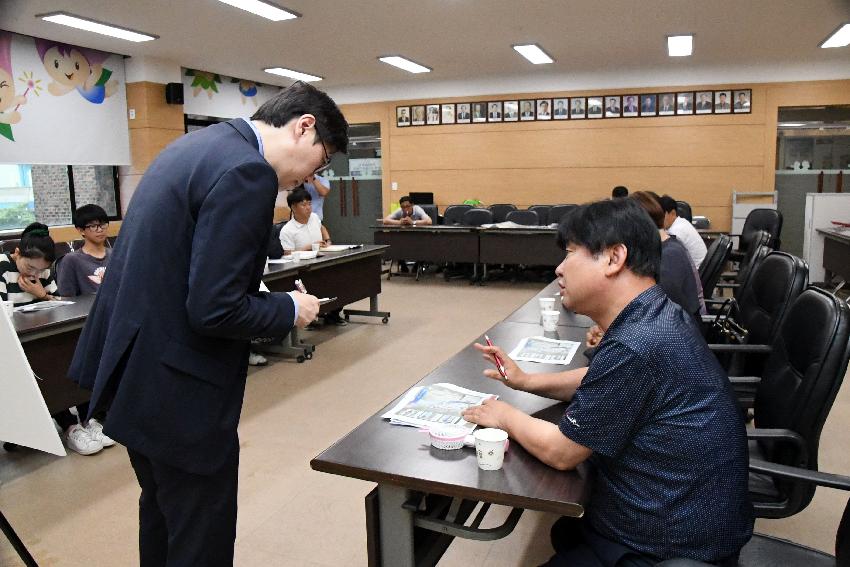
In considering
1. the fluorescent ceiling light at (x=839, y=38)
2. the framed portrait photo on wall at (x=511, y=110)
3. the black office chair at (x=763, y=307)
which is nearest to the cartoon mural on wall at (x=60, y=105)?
the framed portrait photo on wall at (x=511, y=110)

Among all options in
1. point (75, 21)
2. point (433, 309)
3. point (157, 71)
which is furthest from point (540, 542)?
point (157, 71)

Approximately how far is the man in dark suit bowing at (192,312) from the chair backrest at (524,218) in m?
7.20

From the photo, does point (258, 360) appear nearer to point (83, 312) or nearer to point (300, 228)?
point (300, 228)

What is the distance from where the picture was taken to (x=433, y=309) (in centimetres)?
671

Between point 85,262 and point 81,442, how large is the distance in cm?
110

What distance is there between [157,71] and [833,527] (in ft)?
28.2

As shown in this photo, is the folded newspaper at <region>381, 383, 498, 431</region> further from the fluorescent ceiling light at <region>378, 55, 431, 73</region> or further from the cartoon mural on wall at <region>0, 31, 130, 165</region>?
the fluorescent ceiling light at <region>378, 55, 431, 73</region>

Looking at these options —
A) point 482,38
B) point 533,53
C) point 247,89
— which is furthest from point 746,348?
point 247,89

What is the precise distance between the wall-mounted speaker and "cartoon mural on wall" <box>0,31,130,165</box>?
53 centimetres

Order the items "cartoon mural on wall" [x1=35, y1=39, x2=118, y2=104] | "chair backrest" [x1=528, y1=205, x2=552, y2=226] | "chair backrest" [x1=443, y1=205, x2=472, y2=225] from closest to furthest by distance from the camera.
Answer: "cartoon mural on wall" [x1=35, y1=39, x2=118, y2=104] < "chair backrest" [x1=528, y1=205, x2=552, y2=226] < "chair backrest" [x1=443, y1=205, x2=472, y2=225]

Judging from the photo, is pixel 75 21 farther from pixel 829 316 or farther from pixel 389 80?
pixel 829 316

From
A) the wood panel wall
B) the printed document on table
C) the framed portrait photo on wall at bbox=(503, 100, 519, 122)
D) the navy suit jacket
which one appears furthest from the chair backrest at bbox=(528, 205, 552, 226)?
the navy suit jacket

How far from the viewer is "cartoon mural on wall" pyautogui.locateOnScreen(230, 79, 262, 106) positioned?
10124 mm

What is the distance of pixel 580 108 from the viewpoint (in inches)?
383
